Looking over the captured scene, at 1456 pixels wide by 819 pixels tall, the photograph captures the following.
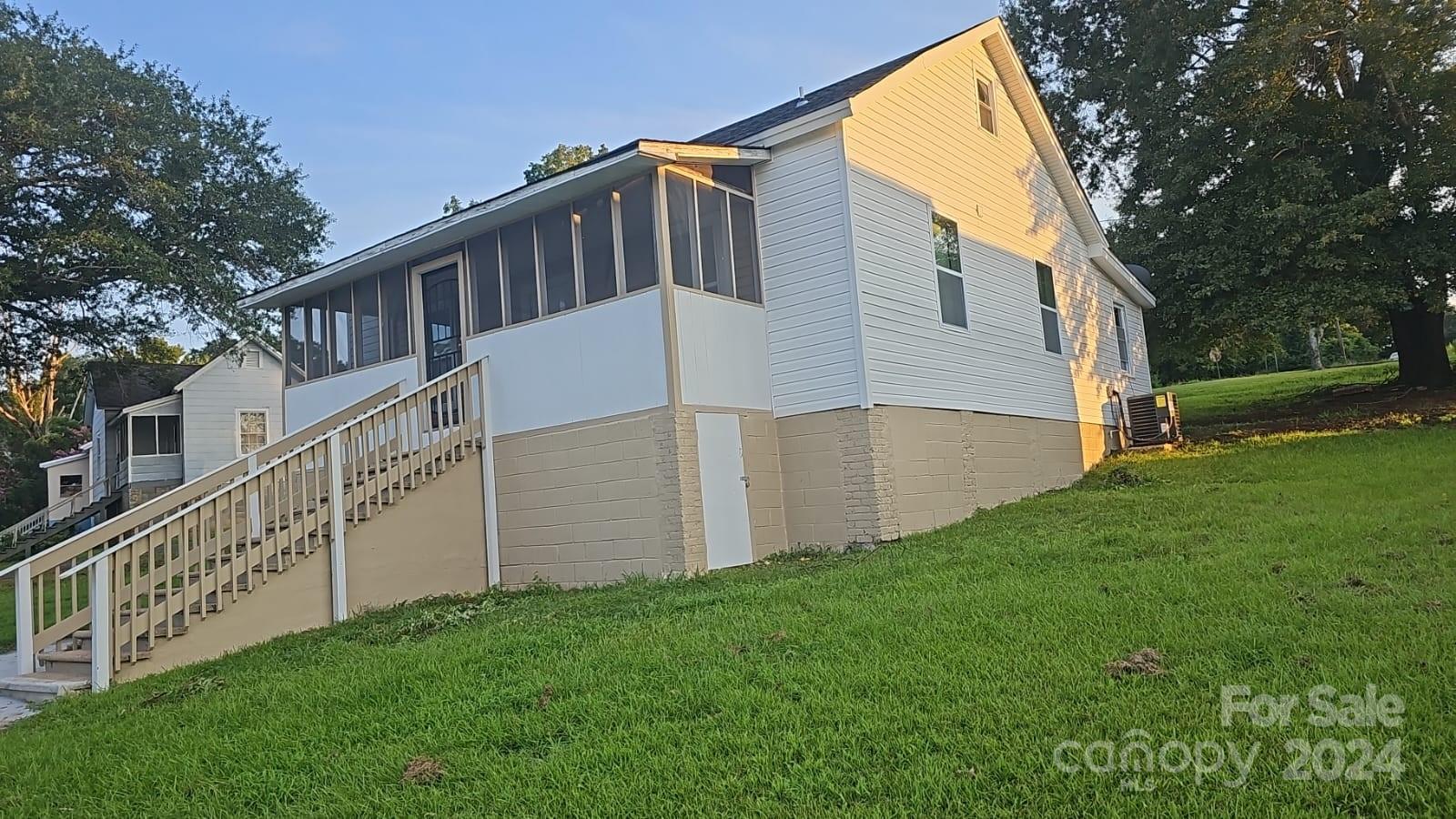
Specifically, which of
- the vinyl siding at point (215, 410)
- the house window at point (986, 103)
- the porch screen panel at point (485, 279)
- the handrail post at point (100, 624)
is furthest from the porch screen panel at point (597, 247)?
the vinyl siding at point (215, 410)

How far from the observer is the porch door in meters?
12.2

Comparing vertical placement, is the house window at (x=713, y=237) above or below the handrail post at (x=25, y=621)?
above

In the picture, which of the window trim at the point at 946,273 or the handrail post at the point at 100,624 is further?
the window trim at the point at 946,273

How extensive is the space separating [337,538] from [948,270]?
8.32m

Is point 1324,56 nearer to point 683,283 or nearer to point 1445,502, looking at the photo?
point 1445,502

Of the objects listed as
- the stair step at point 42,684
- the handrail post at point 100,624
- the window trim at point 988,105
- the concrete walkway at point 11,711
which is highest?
the window trim at point 988,105

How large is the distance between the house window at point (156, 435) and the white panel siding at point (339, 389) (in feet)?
52.9

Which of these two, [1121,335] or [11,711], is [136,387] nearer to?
[11,711]

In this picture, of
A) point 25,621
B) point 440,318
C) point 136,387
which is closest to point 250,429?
point 136,387

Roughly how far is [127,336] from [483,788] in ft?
69.9

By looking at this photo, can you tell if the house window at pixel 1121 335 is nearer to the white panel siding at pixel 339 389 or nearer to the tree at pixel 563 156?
the white panel siding at pixel 339 389

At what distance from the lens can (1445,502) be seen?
8.87 m

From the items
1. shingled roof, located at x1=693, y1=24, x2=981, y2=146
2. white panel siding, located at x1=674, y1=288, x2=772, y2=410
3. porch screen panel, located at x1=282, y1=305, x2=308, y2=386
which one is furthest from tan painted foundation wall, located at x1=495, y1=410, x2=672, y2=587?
porch screen panel, located at x1=282, y1=305, x2=308, y2=386

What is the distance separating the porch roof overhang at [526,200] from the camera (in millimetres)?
9594
